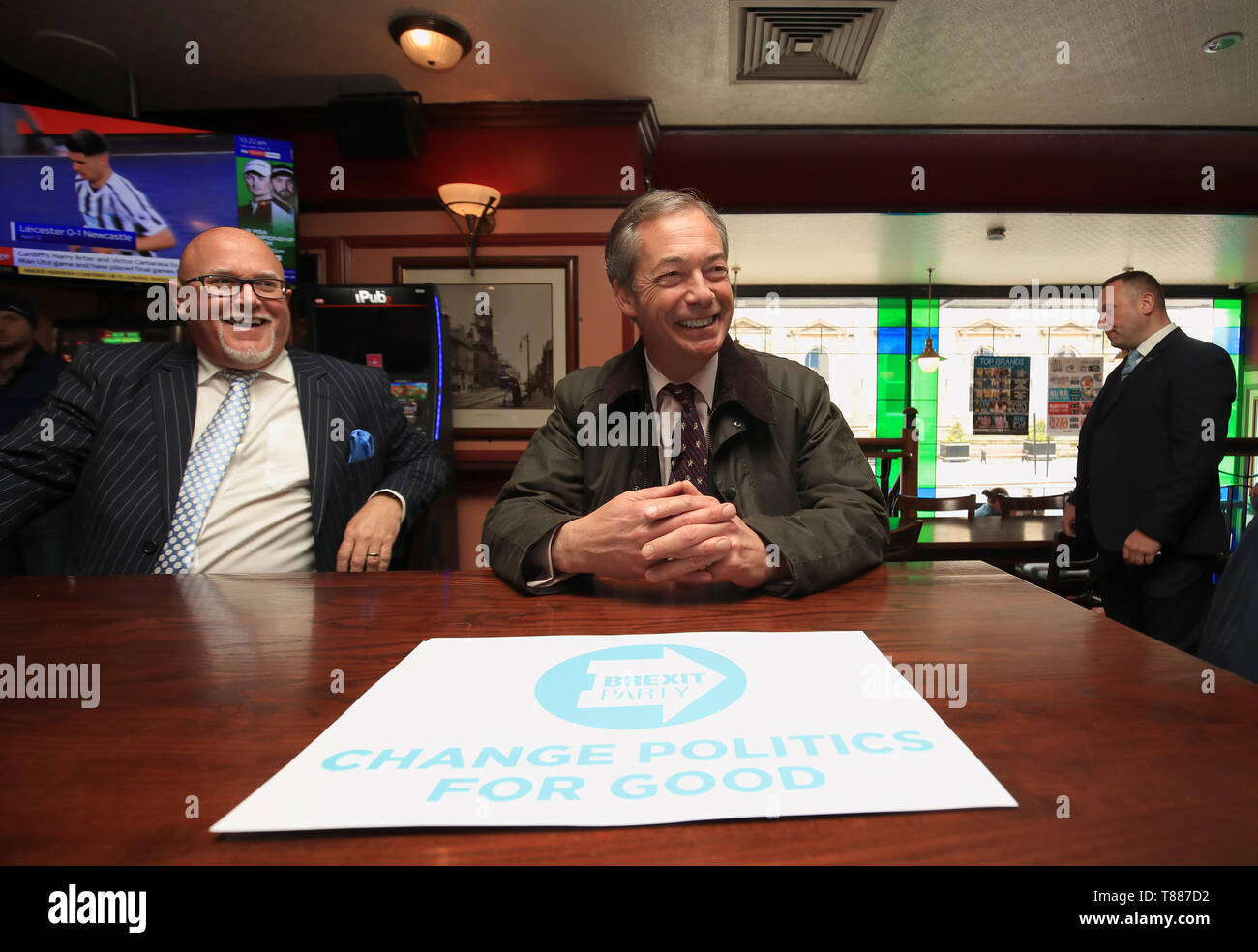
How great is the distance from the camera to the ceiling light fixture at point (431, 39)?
3.08m

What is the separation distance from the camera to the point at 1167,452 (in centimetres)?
262

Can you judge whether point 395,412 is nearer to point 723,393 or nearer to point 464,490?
point 723,393

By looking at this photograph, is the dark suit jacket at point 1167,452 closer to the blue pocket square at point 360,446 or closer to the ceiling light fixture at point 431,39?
the blue pocket square at point 360,446

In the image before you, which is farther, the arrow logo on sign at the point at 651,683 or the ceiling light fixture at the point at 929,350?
the ceiling light fixture at the point at 929,350

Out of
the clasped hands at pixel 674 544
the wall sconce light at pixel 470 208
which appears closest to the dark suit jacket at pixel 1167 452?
the clasped hands at pixel 674 544

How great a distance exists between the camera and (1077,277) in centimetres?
831

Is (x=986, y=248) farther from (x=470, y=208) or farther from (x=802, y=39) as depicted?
(x=470, y=208)

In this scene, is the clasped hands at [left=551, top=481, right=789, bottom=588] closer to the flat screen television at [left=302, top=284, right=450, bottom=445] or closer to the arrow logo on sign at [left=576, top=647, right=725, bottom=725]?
the arrow logo on sign at [left=576, top=647, right=725, bottom=725]

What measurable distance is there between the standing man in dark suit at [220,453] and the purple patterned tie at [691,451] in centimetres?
70

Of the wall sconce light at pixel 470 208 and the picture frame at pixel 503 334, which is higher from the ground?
the wall sconce light at pixel 470 208

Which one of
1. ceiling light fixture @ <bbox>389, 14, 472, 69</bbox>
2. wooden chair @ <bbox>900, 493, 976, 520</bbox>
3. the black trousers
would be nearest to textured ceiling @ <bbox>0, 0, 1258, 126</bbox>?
ceiling light fixture @ <bbox>389, 14, 472, 69</bbox>

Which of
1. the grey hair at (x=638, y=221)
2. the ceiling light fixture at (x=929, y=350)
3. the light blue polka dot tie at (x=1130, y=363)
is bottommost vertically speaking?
the light blue polka dot tie at (x=1130, y=363)

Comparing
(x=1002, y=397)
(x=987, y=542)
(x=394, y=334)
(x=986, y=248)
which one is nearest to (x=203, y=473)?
(x=394, y=334)

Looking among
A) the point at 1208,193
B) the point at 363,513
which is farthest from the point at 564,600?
the point at 1208,193
